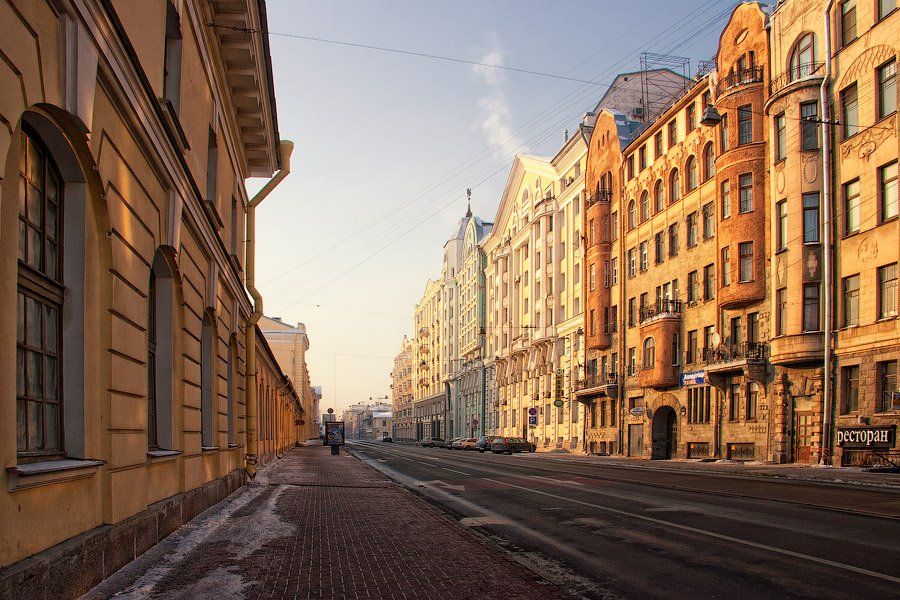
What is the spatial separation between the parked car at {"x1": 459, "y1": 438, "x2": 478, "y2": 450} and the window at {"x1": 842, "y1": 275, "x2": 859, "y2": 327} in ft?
133

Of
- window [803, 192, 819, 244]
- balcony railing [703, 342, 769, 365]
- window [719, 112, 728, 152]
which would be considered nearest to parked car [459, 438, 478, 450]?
balcony railing [703, 342, 769, 365]

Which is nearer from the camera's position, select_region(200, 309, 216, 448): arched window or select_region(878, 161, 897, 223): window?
select_region(200, 309, 216, 448): arched window

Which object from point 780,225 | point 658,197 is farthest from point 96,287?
point 658,197

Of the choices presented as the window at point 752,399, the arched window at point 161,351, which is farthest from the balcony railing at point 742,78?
the arched window at point 161,351

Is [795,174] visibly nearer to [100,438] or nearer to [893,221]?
[893,221]

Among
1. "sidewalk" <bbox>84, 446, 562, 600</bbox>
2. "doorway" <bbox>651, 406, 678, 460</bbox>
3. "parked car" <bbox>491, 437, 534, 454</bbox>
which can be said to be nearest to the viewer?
"sidewalk" <bbox>84, 446, 562, 600</bbox>

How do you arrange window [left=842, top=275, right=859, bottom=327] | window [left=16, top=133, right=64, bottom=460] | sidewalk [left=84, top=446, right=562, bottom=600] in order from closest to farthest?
Result: 1. window [left=16, top=133, right=64, bottom=460]
2. sidewalk [left=84, top=446, right=562, bottom=600]
3. window [left=842, top=275, right=859, bottom=327]

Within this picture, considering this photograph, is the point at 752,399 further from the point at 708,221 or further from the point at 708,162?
the point at 708,162

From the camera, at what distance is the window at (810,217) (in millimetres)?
28594

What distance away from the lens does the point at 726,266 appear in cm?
3444

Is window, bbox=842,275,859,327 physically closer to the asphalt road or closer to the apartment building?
the asphalt road

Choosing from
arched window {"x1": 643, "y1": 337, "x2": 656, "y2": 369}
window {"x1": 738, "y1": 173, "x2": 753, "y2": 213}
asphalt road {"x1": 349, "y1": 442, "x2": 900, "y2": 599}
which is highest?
window {"x1": 738, "y1": 173, "x2": 753, "y2": 213}

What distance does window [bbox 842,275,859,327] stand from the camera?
26.3 m

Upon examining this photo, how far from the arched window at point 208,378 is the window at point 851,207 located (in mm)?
22255
